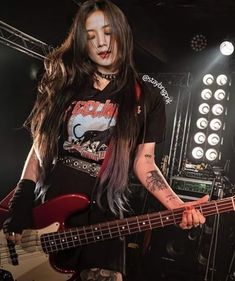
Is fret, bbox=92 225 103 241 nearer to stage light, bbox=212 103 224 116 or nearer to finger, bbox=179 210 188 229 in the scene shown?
finger, bbox=179 210 188 229

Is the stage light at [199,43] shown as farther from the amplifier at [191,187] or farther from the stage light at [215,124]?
the amplifier at [191,187]

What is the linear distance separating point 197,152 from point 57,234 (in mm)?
3643

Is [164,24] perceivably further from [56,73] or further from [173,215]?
[173,215]

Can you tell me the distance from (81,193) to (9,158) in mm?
2385

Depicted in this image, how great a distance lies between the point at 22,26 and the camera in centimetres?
419

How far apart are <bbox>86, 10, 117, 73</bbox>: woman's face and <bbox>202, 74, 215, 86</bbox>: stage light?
3476mm

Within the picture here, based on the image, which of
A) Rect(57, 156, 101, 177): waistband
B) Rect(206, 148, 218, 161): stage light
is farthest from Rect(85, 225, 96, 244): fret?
Rect(206, 148, 218, 161): stage light

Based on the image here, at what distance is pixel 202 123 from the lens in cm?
535

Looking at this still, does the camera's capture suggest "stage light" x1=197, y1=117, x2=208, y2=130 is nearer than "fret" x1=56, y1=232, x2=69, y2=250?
No

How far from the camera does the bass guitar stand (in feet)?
6.28

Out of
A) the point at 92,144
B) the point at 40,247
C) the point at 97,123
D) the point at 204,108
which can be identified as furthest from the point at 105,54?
the point at 204,108

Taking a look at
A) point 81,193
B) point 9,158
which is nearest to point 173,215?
point 81,193

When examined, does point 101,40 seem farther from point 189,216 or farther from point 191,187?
point 191,187

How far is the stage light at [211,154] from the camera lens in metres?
5.15
